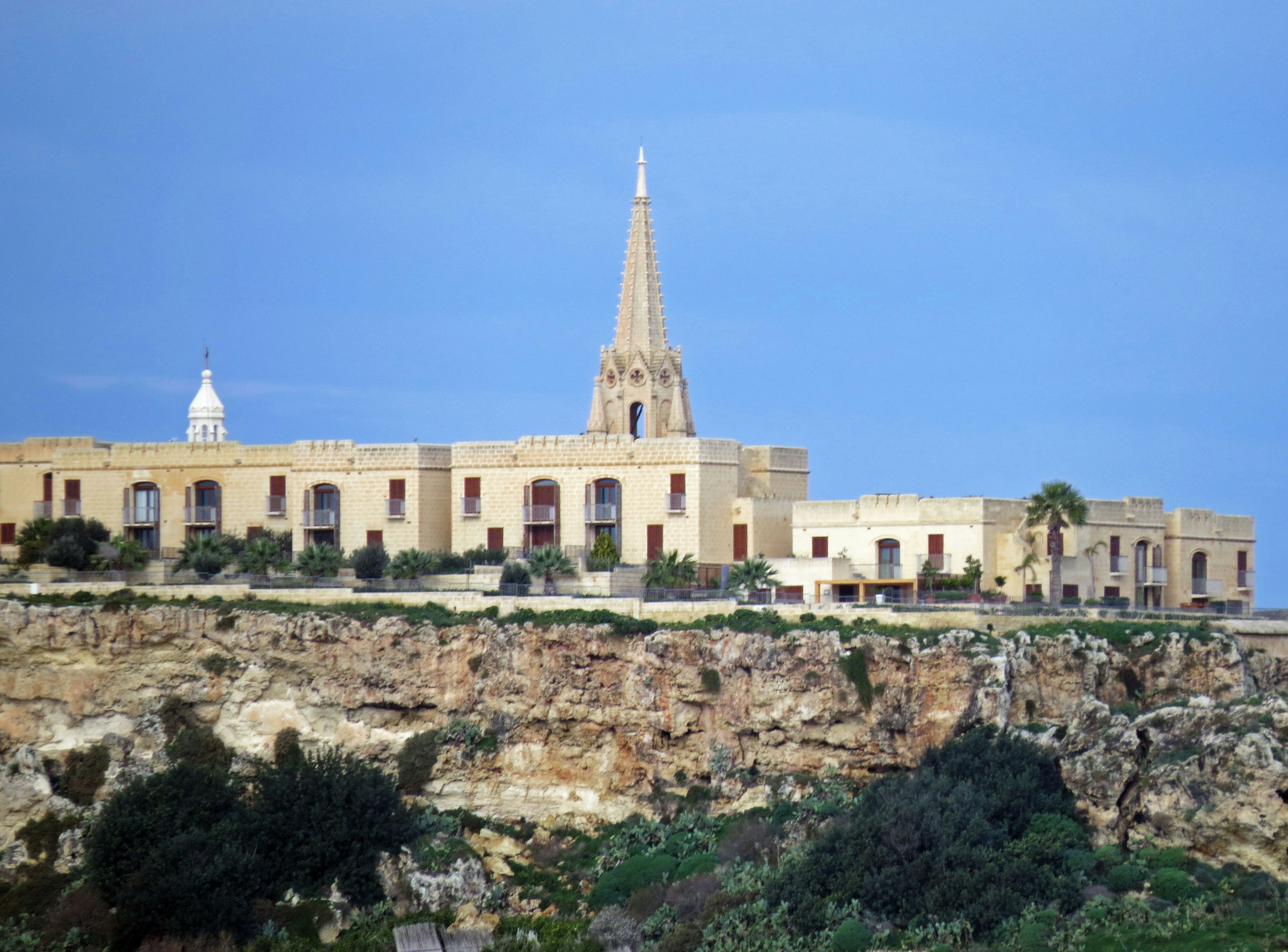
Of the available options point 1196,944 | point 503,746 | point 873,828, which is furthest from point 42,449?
point 1196,944

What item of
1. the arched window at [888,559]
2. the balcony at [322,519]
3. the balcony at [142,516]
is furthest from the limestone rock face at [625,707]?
the balcony at [142,516]

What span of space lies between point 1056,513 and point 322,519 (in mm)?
22607

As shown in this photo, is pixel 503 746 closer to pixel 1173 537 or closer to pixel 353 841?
pixel 353 841

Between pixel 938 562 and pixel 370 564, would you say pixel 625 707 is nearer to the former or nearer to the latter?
pixel 938 562

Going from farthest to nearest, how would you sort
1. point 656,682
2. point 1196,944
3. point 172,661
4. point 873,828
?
point 172,661
point 656,682
point 873,828
point 1196,944

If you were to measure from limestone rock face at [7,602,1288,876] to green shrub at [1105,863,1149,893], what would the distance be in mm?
1818

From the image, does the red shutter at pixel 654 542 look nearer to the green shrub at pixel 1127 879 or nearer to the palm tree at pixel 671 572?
the palm tree at pixel 671 572

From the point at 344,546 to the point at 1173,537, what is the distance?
2508 centimetres

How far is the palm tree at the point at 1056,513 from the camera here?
186 feet

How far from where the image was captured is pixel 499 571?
194 ft

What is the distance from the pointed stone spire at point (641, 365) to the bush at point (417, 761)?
45.2 feet

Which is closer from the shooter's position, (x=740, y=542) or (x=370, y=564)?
(x=370, y=564)

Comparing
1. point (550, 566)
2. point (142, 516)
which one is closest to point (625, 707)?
point (550, 566)

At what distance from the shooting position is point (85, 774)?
181ft
